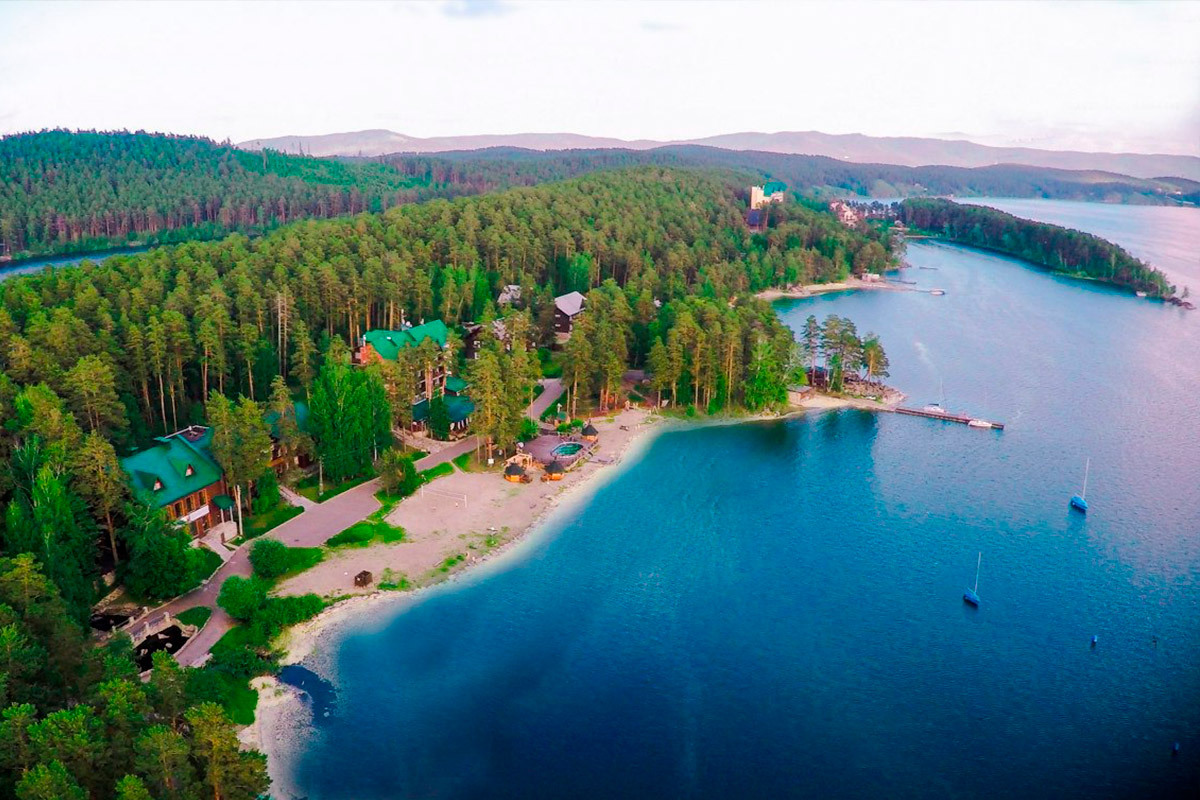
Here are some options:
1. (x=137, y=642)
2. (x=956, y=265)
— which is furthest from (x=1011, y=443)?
(x=956, y=265)

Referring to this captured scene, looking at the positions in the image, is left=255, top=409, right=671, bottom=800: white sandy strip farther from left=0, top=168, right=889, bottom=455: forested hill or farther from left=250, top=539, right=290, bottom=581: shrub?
left=0, top=168, right=889, bottom=455: forested hill

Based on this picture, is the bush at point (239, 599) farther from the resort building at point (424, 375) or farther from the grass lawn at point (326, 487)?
the resort building at point (424, 375)

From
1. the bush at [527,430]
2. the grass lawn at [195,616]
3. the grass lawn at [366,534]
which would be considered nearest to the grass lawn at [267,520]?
the grass lawn at [366,534]

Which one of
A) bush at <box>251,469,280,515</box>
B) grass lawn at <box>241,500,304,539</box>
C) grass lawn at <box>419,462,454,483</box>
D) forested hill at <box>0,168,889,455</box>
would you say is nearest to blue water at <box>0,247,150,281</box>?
forested hill at <box>0,168,889,455</box>

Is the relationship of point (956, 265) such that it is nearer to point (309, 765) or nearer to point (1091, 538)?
point (1091, 538)

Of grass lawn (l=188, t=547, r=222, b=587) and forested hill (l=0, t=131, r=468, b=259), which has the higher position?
forested hill (l=0, t=131, r=468, b=259)

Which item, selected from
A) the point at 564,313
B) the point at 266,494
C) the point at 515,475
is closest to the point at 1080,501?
the point at 515,475
